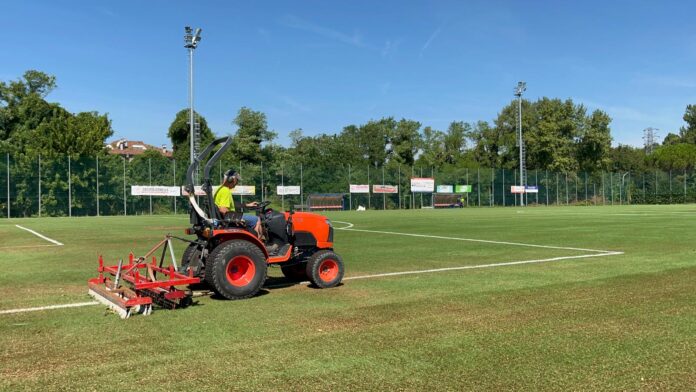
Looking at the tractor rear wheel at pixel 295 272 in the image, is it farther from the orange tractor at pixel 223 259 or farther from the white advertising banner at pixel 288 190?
the white advertising banner at pixel 288 190

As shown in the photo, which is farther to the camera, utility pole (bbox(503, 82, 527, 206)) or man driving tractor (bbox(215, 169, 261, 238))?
utility pole (bbox(503, 82, 527, 206))

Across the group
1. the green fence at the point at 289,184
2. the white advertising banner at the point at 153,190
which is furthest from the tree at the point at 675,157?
the white advertising banner at the point at 153,190

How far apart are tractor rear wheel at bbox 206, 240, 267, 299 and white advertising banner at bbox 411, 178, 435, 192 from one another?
2028 inches

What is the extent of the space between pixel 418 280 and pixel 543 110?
80.5 m

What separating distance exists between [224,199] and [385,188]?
1929 inches

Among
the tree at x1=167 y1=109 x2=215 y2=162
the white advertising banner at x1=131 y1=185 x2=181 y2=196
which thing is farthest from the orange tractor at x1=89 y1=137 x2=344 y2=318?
the tree at x1=167 y1=109 x2=215 y2=162

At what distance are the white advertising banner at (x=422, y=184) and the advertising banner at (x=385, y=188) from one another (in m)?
2.06

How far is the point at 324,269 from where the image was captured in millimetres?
7934

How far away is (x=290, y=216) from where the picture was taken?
25.5 ft

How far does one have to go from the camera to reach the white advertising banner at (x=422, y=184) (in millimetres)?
58125

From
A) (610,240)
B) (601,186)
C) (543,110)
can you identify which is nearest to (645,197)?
(601,186)

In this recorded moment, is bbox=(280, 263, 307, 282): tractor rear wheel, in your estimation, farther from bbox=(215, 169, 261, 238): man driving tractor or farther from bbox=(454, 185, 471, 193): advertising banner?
bbox=(454, 185, 471, 193): advertising banner

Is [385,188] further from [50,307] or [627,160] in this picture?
[627,160]

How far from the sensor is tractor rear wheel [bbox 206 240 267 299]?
6.75 m
